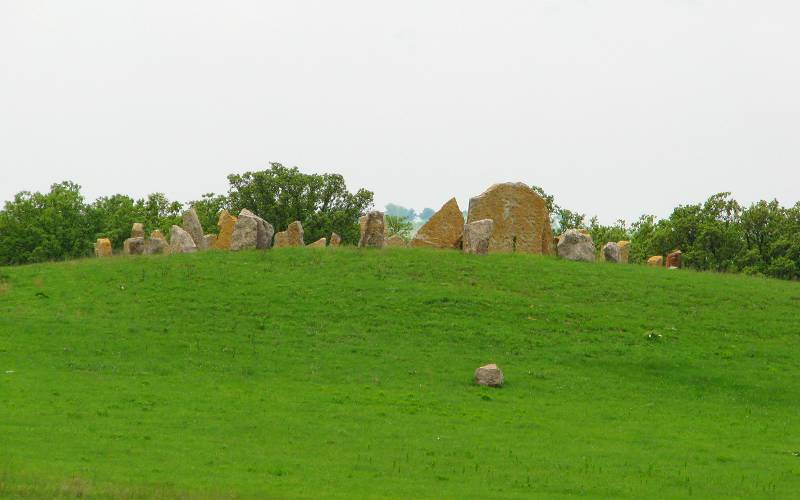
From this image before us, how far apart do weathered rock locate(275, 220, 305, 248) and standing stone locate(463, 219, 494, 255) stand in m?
9.82

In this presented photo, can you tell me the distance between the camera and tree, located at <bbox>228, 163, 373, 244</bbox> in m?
84.1

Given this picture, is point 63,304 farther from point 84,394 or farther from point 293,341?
point 84,394

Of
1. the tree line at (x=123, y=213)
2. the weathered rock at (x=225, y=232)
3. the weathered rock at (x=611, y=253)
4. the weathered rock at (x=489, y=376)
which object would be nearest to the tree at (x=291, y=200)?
the tree line at (x=123, y=213)

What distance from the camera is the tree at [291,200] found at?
276 ft

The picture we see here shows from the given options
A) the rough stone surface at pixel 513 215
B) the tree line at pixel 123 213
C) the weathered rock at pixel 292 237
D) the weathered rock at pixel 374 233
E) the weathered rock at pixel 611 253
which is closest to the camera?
the weathered rock at pixel 374 233

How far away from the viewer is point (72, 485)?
19.2 meters

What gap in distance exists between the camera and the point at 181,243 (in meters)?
53.2

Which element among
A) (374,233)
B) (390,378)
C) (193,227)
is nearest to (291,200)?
(193,227)

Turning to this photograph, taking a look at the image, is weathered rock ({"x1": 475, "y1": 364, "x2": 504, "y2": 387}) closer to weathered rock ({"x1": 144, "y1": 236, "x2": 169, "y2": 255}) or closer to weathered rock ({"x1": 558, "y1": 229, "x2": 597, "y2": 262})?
weathered rock ({"x1": 558, "y1": 229, "x2": 597, "y2": 262})

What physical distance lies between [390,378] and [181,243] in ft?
76.7

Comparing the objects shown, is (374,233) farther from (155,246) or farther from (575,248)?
(155,246)

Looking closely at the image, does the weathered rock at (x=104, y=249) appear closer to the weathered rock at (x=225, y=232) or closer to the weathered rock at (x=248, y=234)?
the weathered rock at (x=225, y=232)

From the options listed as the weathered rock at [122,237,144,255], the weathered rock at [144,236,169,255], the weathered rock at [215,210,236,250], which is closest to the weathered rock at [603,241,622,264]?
the weathered rock at [215,210,236,250]

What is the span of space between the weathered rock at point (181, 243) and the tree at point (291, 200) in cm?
3027
